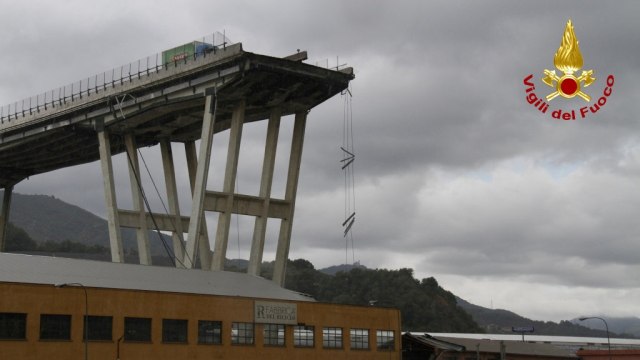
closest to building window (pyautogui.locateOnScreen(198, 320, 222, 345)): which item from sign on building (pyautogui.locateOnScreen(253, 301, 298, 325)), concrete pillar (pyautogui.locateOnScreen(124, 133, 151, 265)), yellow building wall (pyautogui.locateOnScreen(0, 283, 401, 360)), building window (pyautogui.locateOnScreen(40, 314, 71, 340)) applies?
yellow building wall (pyautogui.locateOnScreen(0, 283, 401, 360))

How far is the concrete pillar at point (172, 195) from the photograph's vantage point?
93000 millimetres

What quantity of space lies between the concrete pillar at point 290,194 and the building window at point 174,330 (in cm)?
2360

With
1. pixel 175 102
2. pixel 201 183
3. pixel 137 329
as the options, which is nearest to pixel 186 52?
pixel 175 102

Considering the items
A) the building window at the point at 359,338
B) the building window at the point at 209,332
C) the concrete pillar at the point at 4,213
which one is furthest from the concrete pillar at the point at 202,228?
the concrete pillar at the point at 4,213

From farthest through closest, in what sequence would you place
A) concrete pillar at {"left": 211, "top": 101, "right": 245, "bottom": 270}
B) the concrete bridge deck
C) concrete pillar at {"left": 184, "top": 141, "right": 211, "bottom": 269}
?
concrete pillar at {"left": 184, "top": 141, "right": 211, "bottom": 269}
concrete pillar at {"left": 211, "top": 101, "right": 245, "bottom": 270}
the concrete bridge deck

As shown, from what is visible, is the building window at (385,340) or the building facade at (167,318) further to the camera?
the building window at (385,340)

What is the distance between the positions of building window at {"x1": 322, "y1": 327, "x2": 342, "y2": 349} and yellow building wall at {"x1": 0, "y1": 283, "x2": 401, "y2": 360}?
1.15ft

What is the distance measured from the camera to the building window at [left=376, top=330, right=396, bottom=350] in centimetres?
7525

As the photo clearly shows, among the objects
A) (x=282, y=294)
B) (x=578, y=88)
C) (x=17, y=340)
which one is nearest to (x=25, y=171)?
(x=282, y=294)

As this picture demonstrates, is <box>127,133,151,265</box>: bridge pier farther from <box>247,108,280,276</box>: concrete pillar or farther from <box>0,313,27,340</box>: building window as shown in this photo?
<box>0,313,27,340</box>: building window

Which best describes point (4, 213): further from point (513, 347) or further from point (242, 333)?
point (513, 347)

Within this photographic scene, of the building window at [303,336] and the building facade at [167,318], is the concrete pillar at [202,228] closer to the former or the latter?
the building facade at [167,318]

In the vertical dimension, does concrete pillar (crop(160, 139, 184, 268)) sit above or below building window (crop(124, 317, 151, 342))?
above

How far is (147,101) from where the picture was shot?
3376 inches
